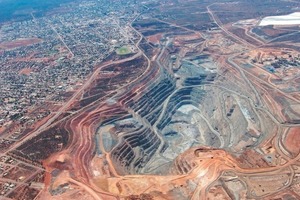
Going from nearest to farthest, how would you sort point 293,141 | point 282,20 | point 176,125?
point 293,141, point 176,125, point 282,20

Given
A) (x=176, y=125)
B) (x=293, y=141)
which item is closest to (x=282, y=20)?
(x=176, y=125)

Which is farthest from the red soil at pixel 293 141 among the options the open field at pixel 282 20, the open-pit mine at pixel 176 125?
the open field at pixel 282 20

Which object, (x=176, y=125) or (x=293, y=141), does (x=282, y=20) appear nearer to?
(x=176, y=125)

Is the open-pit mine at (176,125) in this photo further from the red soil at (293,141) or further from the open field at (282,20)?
the open field at (282,20)

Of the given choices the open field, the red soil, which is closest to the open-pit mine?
the red soil

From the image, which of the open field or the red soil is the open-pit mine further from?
the open field

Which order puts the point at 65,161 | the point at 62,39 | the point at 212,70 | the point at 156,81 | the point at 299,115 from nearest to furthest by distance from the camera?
1. the point at 65,161
2. the point at 299,115
3. the point at 156,81
4. the point at 212,70
5. the point at 62,39

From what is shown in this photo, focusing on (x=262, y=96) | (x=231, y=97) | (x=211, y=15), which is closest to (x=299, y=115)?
(x=262, y=96)

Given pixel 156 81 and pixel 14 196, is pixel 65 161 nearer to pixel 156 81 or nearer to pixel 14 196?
pixel 14 196
